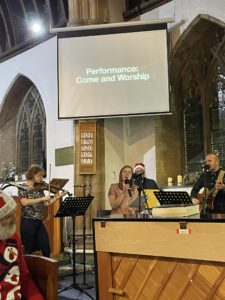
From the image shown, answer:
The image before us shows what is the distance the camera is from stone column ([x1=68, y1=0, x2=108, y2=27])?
7531mm

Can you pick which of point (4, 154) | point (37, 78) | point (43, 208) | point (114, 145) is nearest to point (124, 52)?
point (114, 145)

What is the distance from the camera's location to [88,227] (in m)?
7.38

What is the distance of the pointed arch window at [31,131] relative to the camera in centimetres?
977

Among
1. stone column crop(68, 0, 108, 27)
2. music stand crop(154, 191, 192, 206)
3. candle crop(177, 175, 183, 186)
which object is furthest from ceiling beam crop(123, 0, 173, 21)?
music stand crop(154, 191, 192, 206)

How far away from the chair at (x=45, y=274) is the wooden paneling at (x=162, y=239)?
91 cm

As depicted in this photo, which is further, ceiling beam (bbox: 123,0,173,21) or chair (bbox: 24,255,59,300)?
ceiling beam (bbox: 123,0,173,21)

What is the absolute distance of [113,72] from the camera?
7234 mm

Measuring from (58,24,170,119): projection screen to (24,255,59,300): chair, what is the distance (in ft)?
16.4

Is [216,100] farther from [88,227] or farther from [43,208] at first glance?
[43,208]

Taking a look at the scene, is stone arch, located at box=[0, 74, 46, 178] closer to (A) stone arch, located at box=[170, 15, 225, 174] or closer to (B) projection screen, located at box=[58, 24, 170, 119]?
(B) projection screen, located at box=[58, 24, 170, 119]

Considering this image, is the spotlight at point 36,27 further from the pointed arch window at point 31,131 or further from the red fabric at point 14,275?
the red fabric at point 14,275

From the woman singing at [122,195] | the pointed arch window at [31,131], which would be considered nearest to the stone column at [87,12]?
the pointed arch window at [31,131]

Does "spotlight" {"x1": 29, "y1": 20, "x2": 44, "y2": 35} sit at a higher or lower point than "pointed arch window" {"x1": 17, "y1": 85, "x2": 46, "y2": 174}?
higher

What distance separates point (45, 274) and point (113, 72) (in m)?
5.48
